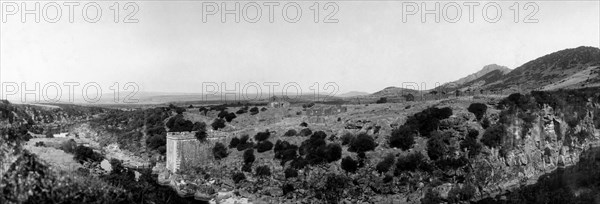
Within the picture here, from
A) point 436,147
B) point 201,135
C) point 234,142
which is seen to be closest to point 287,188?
point 234,142

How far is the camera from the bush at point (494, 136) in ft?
145

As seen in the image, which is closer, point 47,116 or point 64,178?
point 64,178

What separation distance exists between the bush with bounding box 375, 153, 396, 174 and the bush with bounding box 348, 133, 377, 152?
2.62 m

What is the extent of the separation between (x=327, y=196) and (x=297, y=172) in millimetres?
4866

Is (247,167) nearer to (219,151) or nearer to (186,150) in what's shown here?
(219,151)

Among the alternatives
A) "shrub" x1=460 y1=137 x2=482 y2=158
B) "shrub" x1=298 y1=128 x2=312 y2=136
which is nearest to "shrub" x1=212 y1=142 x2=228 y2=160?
"shrub" x1=298 y1=128 x2=312 y2=136

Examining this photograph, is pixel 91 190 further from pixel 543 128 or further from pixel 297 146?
pixel 543 128

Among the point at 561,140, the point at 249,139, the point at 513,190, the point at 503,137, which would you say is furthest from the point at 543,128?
the point at 249,139

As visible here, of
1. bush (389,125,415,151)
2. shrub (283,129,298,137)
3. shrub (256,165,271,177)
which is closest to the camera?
bush (389,125,415,151)

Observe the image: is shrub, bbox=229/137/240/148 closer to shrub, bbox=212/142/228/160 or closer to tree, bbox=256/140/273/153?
shrub, bbox=212/142/228/160

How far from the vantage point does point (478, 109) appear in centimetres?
4841

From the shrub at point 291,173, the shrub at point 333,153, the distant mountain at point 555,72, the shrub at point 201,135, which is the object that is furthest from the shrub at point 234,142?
the distant mountain at point 555,72

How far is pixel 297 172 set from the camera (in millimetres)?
44156

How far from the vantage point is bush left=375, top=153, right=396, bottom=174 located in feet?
136
